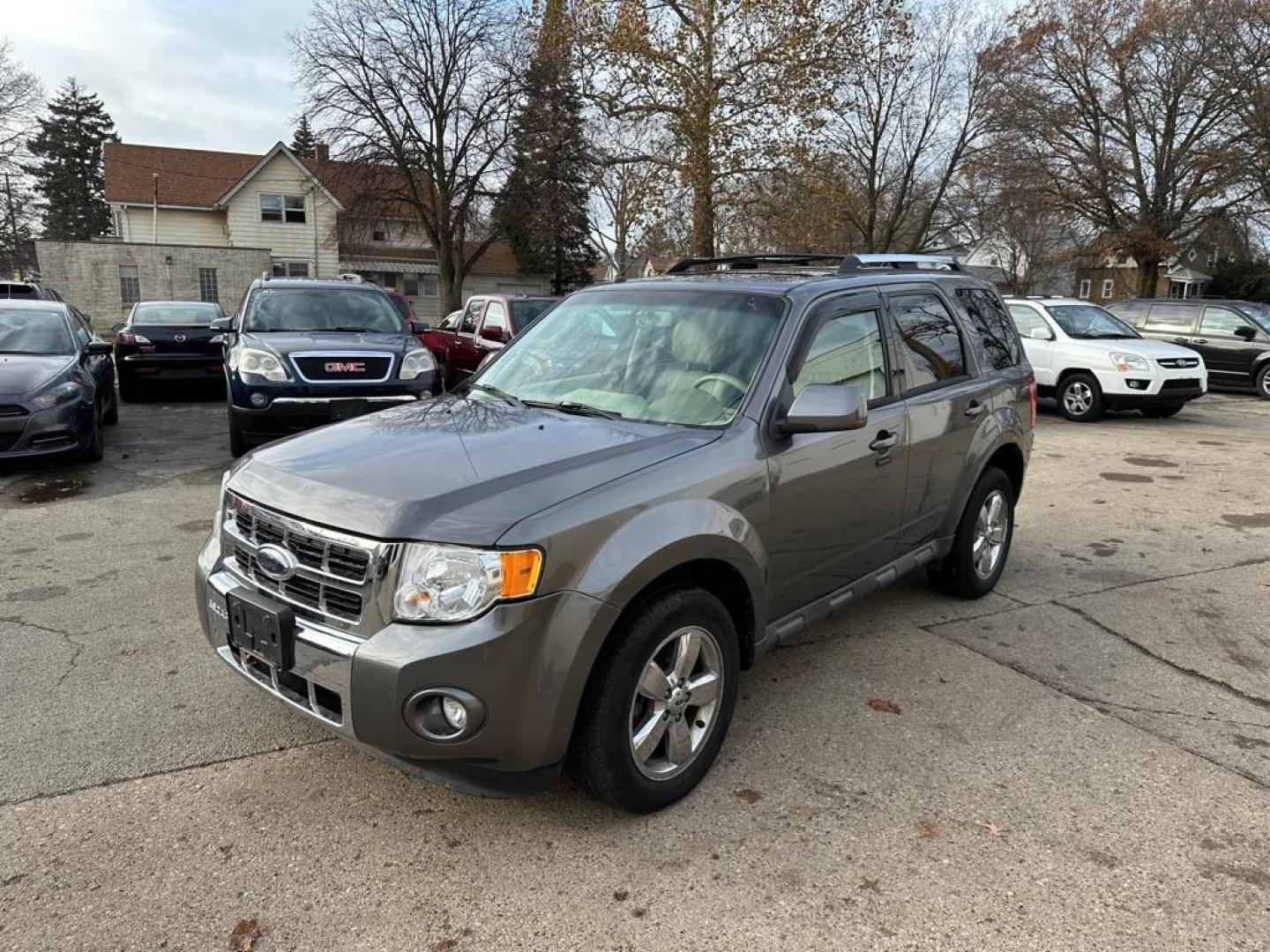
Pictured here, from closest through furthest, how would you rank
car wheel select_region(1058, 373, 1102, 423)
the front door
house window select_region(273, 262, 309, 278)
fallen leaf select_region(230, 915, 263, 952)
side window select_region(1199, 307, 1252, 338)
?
fallen leaf select_region(230, 915, 263, 952) → the front door → car wheel select_region(1058, 373, 1102, 423) → side window select_region(1199, 307, 1252, 338) → house window select_region(273, 262, 309, 278)

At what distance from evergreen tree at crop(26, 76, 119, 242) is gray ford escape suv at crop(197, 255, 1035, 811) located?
7009cm

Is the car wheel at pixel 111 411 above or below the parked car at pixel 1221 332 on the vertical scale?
below

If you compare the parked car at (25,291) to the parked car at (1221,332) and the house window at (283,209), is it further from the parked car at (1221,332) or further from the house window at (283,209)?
the house window at (283,209)

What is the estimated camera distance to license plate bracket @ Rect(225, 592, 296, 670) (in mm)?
2547

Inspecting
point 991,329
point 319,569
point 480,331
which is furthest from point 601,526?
point 480,331

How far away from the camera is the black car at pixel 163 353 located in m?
12.4

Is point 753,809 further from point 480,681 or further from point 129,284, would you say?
point 129,284

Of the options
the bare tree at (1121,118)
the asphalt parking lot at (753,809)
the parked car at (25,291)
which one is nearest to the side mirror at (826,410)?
the asphalt parking lot at (753,809)

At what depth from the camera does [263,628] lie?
2.62m

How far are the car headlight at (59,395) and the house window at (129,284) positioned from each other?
98.7 ft

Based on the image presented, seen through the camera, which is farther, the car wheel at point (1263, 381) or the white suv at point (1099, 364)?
the car wheel at point (1263, 381)

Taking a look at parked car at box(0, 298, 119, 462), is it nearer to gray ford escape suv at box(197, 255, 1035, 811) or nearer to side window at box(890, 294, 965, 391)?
gray ford escape suv at box(197, 255, 1035, 811)

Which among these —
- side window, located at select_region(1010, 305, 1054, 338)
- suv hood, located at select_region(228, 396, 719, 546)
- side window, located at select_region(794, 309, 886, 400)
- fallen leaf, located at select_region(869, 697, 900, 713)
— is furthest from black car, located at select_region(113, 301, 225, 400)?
side window, located at select_region(1010, 305, 1054, 338)

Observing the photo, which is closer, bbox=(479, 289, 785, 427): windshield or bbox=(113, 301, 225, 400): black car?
bbox=(479, 289, 785, 427): windshield
